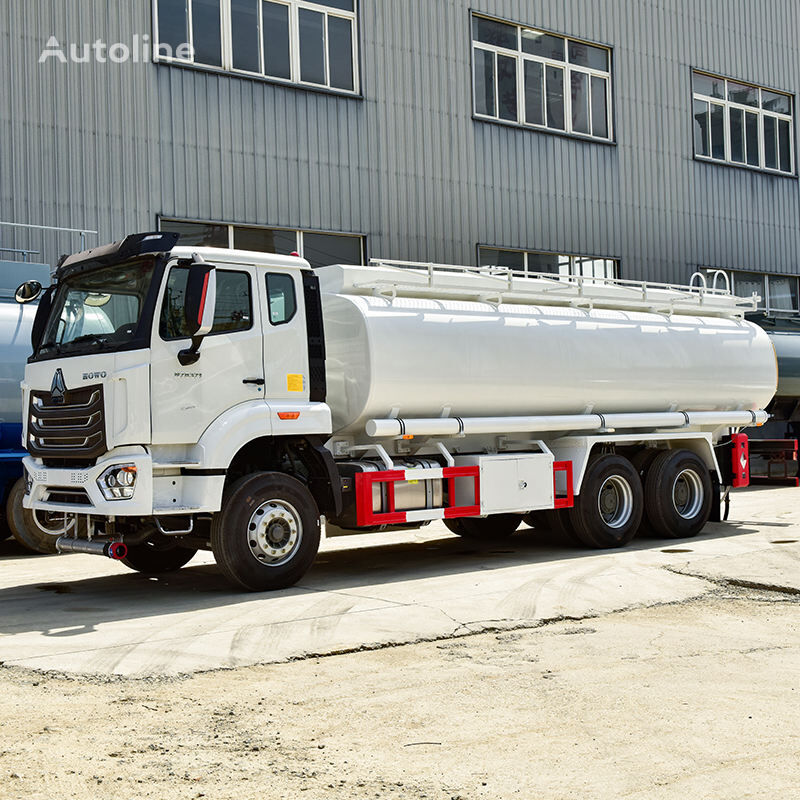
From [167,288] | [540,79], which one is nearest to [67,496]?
[167,288]

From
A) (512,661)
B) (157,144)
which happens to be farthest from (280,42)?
(512,661)

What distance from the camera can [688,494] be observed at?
45.9ft

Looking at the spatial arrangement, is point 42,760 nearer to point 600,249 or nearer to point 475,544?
point 475,544

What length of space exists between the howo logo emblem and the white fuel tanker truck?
2 cm

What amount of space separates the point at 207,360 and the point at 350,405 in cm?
180

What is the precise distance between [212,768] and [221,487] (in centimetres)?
471

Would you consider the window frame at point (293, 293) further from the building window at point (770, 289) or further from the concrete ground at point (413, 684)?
the building window at point (770, 289)

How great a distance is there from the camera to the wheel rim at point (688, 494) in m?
13.8

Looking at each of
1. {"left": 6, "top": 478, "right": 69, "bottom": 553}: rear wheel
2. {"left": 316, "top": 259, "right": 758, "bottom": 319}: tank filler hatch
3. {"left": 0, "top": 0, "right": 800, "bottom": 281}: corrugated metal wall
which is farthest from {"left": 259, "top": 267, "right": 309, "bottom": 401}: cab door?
{"left": 0, "top": 0, "right": 800, "bottom": 281}: corrugated metal wall

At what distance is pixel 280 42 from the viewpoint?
17.4 m

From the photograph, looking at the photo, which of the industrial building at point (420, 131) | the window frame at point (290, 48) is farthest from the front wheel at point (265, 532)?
the window frame at point (290, 48)

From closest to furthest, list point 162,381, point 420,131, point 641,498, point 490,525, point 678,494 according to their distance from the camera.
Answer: point 162,381, point 641,498, point 678,494, point 490,525, point 420,131

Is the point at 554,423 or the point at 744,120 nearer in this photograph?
the point at 554,423

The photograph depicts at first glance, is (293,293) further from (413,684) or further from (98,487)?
(413,684)
